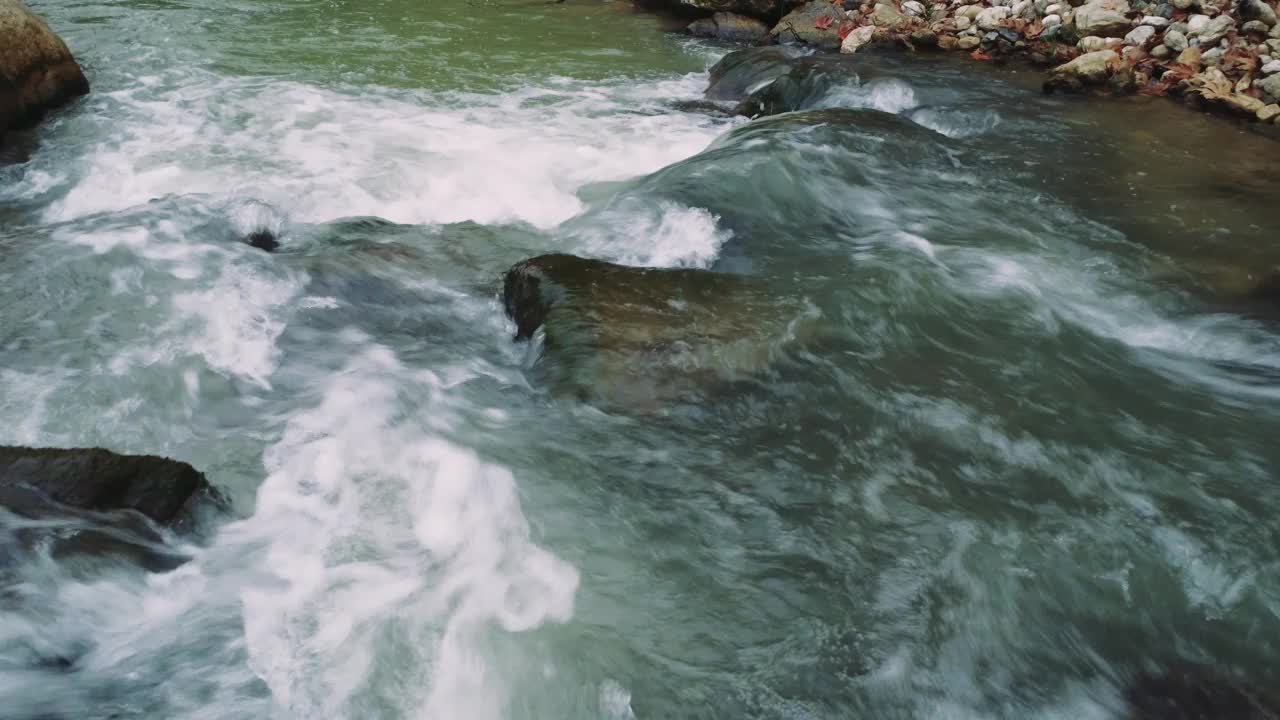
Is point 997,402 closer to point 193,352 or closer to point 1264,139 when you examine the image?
point 193,352

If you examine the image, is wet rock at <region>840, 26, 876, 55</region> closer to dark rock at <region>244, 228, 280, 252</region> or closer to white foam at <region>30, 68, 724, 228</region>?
white foam at <region>30, 68, 724, 228</region>

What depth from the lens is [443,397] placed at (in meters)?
4.34

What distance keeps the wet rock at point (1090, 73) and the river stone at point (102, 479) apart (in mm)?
9635

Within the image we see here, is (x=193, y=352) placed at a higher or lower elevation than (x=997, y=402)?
lower

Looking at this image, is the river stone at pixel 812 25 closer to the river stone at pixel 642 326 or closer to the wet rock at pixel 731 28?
the wet rock at pixel 731 28

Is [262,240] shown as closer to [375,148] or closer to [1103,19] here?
[375,148]

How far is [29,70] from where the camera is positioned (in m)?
8.30

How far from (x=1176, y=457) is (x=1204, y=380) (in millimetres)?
967

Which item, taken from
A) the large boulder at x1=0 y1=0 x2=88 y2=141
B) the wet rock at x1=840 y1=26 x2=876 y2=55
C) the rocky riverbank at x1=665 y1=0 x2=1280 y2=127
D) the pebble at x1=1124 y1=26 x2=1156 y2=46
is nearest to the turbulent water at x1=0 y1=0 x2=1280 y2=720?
the large boulder at x1=0 y1=0 x2=88 y2=141

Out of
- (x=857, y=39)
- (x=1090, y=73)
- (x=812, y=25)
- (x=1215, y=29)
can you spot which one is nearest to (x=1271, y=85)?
(x=1215, y=29)

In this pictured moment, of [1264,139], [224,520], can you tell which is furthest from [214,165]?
[1264,139]

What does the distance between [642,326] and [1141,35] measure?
8610mm

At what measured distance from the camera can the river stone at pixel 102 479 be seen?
3.08 meters

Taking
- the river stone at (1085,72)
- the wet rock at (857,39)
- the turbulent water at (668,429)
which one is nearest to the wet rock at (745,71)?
the wet rock at (857,39)
